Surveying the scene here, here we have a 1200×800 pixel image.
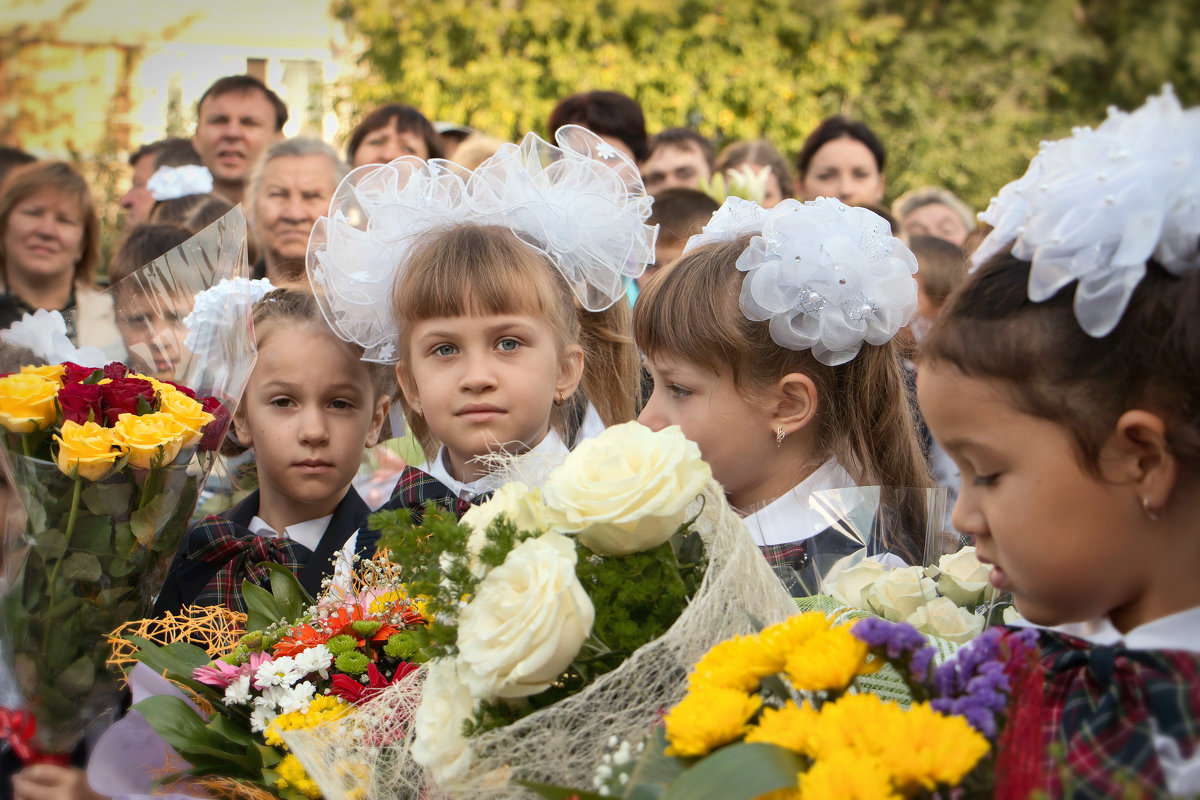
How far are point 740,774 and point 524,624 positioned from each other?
13.1 inches

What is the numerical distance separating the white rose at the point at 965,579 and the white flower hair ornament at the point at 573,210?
142cm

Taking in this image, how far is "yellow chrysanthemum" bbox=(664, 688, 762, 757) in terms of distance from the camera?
1220 mm

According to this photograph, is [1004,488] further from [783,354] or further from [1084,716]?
[783,354]

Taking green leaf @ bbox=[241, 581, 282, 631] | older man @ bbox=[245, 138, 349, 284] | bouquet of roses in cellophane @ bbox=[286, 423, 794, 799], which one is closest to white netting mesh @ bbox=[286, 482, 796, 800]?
Result: bouquet of roses in cellophane @ bbox=[286, 423, 794, 799]

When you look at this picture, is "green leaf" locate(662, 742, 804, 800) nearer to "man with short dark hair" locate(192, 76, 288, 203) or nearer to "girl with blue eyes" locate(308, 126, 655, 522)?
"girl with blue eyes" locate(308, 126, 655, 522)

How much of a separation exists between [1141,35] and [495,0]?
8860 millimetres

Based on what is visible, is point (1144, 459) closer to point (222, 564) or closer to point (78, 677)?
point (78, 677)

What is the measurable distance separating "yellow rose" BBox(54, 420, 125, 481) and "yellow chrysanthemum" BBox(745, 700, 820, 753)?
145 cm

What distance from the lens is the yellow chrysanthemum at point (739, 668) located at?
1282 mm

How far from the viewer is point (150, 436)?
2.17 metres

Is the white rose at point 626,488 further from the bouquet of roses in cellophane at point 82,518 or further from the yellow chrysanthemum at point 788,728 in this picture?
the bouquet of roses in cellophane at point 82,518

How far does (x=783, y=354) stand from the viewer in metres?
2.81

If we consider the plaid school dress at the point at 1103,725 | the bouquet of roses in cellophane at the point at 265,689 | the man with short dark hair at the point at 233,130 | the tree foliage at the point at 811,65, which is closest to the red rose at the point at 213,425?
the bouquet of roses in cellophane at the point at 265,689

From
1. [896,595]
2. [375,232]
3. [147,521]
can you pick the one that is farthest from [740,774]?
[375,232]
